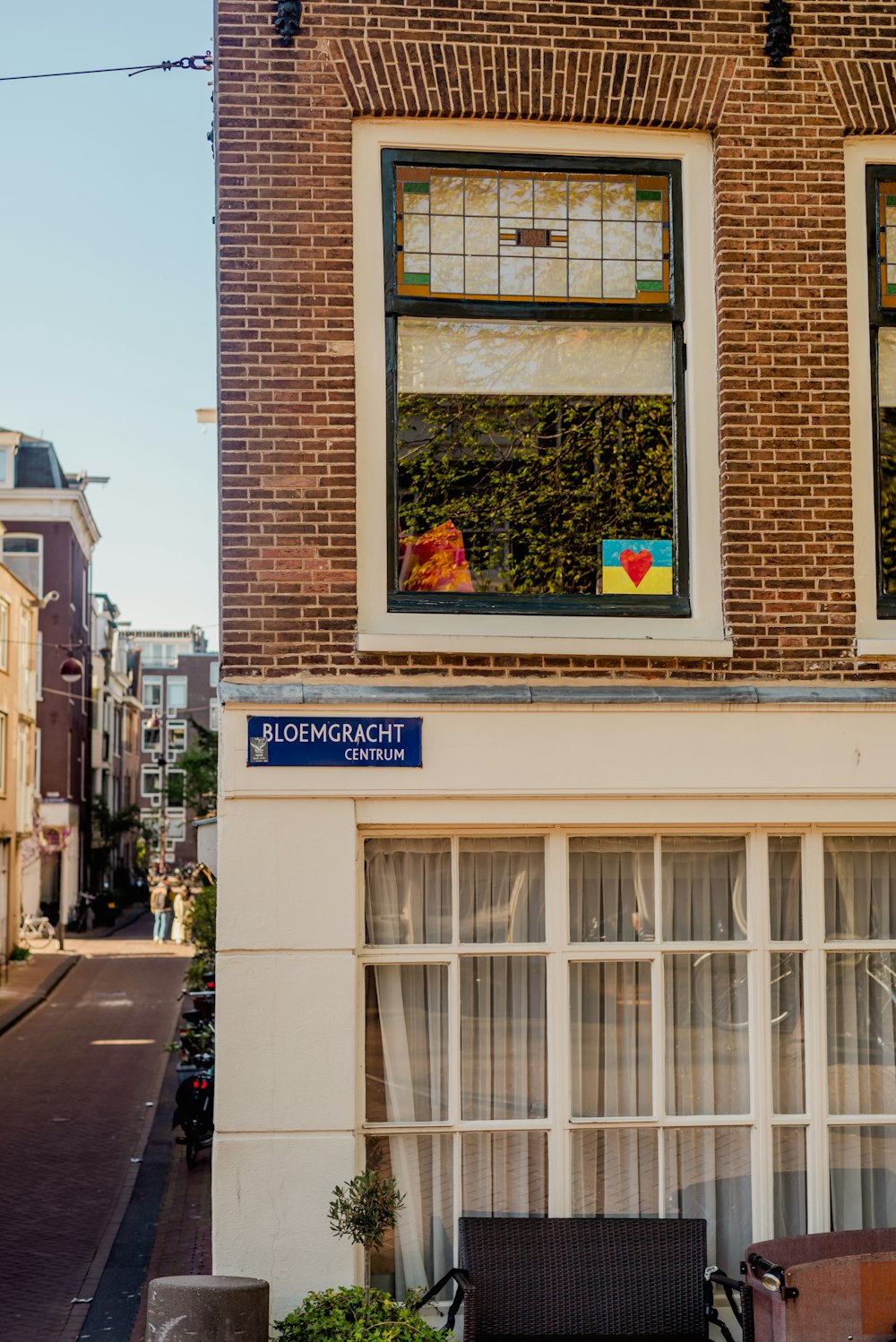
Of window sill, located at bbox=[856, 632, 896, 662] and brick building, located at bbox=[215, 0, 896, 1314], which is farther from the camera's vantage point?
window sill, located at bbox=[856, 632, 896, 662]

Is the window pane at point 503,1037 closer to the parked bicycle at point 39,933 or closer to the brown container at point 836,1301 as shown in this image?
the brown container at point 836,1301

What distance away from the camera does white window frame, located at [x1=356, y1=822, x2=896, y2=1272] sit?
24.6 feet

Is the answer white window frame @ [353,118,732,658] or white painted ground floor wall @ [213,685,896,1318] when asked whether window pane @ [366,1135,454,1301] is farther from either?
white window frame @ [353,118,732,658]

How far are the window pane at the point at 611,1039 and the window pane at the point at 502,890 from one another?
0.36 meters

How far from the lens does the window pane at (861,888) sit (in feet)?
25.8

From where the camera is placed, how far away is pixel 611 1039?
7652mm

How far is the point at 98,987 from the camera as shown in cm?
2948


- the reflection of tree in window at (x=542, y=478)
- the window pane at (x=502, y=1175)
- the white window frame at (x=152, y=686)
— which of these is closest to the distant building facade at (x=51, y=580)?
the reflection of tree in window at (x=542, y=478)

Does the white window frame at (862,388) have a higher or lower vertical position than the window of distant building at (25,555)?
lower

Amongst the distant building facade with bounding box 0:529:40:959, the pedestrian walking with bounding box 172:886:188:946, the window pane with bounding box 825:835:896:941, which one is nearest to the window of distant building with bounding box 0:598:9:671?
the distant building facade with bounding box 0:529:40:959

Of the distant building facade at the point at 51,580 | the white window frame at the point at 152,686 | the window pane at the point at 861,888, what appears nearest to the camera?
the window pane at the point at 861,888

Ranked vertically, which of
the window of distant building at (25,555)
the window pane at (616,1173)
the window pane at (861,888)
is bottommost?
the window pane at (616,1173)

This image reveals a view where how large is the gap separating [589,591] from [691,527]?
2.13ft

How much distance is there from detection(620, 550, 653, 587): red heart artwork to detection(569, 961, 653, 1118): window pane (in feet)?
6.79
